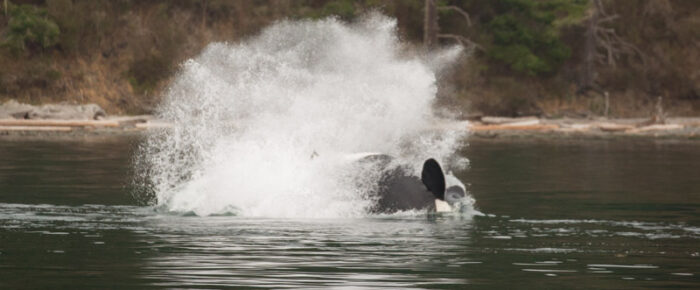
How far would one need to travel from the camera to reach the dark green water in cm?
1317

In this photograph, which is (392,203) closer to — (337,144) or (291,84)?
(337,144)

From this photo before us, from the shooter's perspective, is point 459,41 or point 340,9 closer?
point 340,9

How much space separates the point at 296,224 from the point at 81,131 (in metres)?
32.5

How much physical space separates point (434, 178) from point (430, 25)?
131ft

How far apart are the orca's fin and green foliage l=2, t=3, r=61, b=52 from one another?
4035 cm

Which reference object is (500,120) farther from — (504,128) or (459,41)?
(459,41)

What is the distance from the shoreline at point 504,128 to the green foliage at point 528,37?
369cm

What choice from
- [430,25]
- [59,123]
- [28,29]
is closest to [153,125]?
[59,123]

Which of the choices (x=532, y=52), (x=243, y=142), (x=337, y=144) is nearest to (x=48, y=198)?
(x=243, y=142)

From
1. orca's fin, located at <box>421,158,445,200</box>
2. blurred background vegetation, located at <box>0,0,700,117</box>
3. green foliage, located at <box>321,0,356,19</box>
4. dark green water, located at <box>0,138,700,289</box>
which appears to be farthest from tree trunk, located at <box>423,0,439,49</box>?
orca's fin, located at <box>421,158,445,200</box>

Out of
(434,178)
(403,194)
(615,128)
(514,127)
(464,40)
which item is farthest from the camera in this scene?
(464,40)

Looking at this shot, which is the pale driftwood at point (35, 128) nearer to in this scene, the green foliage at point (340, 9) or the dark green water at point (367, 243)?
the green foliage at point (340, 9)

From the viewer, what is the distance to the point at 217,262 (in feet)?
46.4

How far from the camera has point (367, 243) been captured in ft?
52.2
